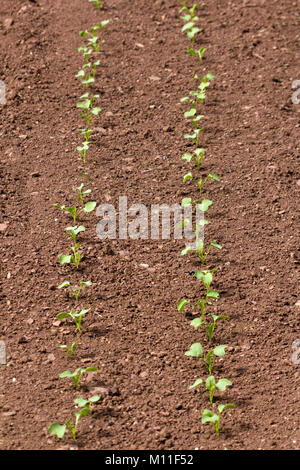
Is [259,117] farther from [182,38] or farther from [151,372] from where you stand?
[151,372]

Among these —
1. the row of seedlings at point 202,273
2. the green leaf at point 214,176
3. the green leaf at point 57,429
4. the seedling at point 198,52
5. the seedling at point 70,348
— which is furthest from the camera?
the seedling at point 198,52

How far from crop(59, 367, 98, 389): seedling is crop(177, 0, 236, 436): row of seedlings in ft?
1.71

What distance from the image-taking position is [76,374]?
3.55 meters

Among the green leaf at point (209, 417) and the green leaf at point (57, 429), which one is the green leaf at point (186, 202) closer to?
the green leaf at point (209, 417)

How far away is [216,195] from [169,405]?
5.86 feet

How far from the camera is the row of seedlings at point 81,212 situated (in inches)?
135

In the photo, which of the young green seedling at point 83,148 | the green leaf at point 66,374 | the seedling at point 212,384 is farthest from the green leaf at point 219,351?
the young green seedling at point 83,148

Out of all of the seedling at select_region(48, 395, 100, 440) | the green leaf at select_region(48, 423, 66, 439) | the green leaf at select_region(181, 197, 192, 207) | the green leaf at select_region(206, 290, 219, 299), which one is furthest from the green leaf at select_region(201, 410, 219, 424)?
the green leaf at select_region(181, 197, 192, 207)

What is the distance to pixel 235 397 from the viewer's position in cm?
358

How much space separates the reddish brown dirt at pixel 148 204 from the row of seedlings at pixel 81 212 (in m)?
0.06

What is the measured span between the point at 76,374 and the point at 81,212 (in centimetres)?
151

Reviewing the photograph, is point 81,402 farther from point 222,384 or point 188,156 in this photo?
point 188,156
